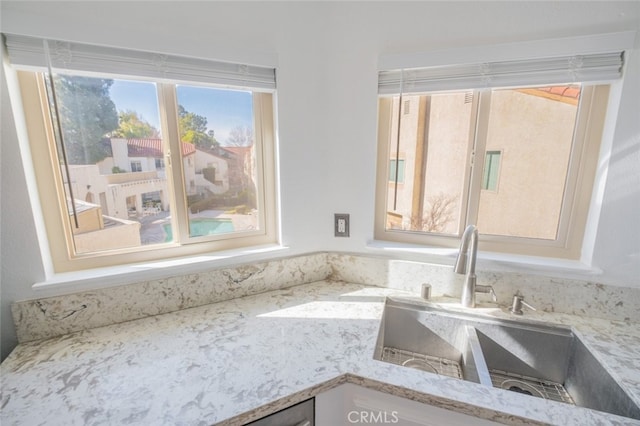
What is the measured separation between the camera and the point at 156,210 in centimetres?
122

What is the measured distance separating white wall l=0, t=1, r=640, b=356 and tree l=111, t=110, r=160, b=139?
0.83ft

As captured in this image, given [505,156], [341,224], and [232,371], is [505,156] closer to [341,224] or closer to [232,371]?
[341,224]

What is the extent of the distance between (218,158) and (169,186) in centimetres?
25

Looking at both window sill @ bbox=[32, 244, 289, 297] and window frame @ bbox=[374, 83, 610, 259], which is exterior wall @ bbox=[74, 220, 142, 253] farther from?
window frame @ bbox=[374, 83, 610, 259]

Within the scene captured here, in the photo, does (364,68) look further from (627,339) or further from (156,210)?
(627,339)

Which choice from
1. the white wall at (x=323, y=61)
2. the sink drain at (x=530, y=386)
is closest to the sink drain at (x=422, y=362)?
the sink drain at (x=530, y=386)

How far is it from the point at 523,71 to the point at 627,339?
3.54 feet

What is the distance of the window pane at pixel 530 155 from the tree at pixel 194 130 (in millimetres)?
1308

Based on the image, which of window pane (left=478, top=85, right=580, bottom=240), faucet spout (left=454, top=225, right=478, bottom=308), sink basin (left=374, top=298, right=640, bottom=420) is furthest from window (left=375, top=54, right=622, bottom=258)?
sink basin (left=374, top=298, right=640, bottom=420)

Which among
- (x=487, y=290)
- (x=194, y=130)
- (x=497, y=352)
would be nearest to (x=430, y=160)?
(x=487, y=290)

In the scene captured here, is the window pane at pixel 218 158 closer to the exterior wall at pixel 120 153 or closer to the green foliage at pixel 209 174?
the green foliage at pixel 209 174

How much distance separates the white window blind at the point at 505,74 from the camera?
1.02 metres

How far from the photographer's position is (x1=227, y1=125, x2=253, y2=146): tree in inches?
51.4

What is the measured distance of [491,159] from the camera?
4.24ft
